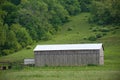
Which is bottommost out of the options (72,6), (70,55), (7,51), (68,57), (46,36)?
(7,51)

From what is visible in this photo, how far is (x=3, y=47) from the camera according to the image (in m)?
78.6

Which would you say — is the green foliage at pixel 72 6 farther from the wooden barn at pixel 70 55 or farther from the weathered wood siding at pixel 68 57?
the weathered wood siding at pixel 68 57

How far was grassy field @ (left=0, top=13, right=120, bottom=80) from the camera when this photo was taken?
44.2 meters

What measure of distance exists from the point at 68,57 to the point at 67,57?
0.11 metres

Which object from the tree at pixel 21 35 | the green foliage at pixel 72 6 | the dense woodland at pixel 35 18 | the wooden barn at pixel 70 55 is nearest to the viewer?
the wooden barn at pixel 70 55

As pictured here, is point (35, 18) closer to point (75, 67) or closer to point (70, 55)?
point (70, 55)

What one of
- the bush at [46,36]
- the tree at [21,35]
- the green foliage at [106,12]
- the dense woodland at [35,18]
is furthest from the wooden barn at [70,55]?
the green foliage at [106,12]

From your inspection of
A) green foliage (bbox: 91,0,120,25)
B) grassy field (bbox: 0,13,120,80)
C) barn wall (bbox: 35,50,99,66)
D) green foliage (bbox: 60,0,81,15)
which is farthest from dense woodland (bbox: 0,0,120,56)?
barn wall (bbox: 35,50,99,66)

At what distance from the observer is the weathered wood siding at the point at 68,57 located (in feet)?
193

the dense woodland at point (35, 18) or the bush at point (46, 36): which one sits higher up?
the dense woodland at point (35, 18)

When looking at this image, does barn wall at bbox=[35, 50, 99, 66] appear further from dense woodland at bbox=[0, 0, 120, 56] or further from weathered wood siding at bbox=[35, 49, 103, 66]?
dense woodland at bbox=[0, 0, 120, 56]

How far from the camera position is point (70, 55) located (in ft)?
196

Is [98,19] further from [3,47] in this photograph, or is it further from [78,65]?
[78,65]

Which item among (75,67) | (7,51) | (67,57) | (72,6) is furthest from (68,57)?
(72,6)
